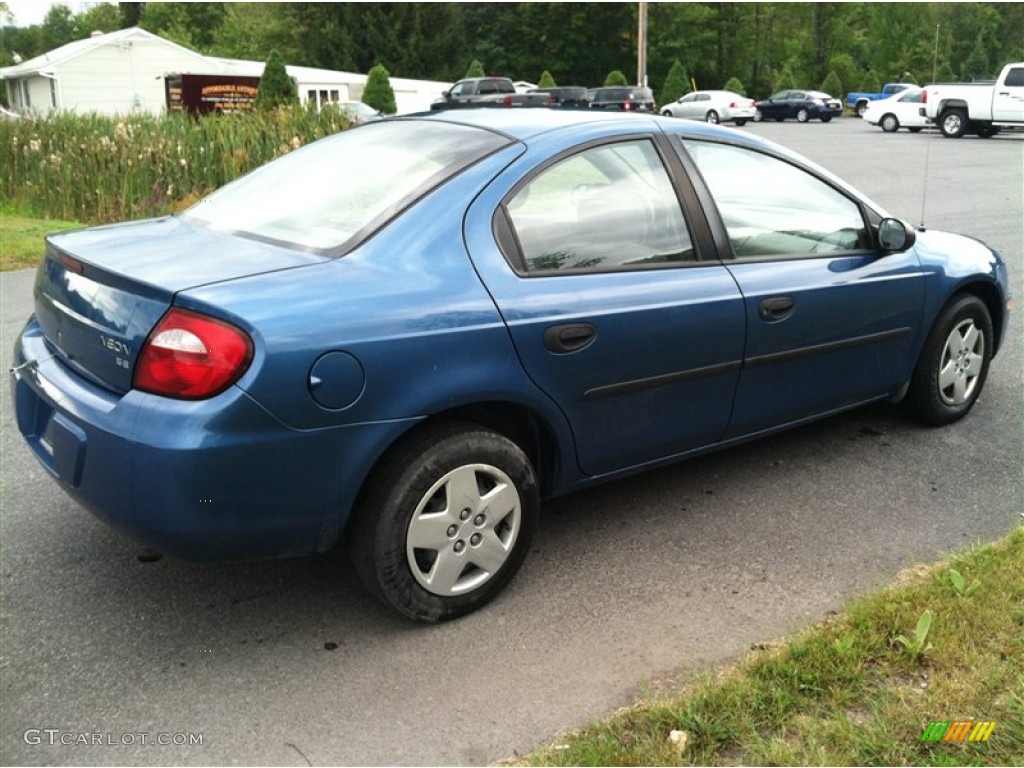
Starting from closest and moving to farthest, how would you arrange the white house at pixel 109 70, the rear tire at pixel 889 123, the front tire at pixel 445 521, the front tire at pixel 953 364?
the front tire at pixel 445 521
the front tire at pixel 953 364
the rear tire at pixel 889 123
the white house at pixel 109 70

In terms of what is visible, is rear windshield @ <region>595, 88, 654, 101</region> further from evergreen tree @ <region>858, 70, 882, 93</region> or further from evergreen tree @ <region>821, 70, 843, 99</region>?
evergreen tree @ <region>858, 70, 882, 93</region>

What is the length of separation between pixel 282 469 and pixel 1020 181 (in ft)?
56.7

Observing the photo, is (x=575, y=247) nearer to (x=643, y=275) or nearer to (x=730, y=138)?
A: (x=643, y=275)

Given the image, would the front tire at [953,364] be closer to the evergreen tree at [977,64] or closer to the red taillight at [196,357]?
the red taillight at [196,357]

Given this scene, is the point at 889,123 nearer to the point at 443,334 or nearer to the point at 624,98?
the point at 624,98

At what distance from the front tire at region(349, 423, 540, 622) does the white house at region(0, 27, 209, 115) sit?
→ 46331mm

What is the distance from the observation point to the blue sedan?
267cm

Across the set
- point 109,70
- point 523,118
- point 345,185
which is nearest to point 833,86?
point 109,70

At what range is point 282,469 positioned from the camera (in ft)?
8.86

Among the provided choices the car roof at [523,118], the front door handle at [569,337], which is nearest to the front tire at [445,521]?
the front door handle at [569,337]

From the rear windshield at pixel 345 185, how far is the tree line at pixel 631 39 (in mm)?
51598

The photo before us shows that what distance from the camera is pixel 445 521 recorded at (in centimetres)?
300

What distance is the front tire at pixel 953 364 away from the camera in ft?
15.3

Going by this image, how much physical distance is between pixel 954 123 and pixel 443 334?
30.0m
